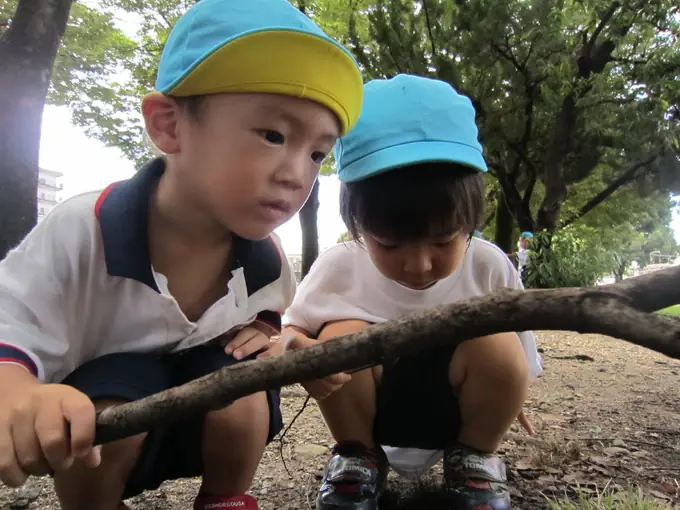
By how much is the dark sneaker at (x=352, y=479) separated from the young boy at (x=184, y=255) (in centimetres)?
20

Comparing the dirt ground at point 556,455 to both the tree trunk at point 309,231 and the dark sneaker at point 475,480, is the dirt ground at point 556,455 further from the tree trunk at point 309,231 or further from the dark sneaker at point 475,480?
the tree trunk at point 309,231

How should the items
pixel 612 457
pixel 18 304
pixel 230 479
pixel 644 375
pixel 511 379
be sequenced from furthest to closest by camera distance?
pixel 644 375
pixel 612 457
pixel 511 379
pixel 230 479
pixel 18 304

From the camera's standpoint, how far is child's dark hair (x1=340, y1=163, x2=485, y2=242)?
1270mm

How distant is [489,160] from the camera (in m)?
10.1

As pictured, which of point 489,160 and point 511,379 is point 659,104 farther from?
point 511,379

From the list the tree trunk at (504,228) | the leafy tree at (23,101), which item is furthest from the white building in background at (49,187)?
the leafy tree at (23,101)

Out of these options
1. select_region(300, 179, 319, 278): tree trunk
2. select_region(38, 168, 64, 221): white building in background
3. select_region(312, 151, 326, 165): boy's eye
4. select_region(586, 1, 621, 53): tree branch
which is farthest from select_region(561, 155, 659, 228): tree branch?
select_region(38, 168, 64, 221): white building in background

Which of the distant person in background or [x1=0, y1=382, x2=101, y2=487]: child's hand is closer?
[x1=0, y1=382, x2=101, y2=487]: child's hand

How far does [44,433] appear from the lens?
742mm

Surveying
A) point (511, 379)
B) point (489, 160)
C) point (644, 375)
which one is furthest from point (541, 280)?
point (511, 379)

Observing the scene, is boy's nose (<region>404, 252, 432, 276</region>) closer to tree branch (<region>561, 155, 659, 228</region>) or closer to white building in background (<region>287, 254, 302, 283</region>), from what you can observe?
white building in background (<region>287, 254, 302, 283</region>)

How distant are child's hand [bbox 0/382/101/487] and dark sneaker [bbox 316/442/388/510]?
660 millimetres

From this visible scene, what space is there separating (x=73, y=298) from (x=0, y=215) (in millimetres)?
2296

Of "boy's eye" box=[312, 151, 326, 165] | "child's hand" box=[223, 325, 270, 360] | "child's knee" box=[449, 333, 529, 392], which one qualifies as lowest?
"child's knee" box=[449, 333, 529, 392]
